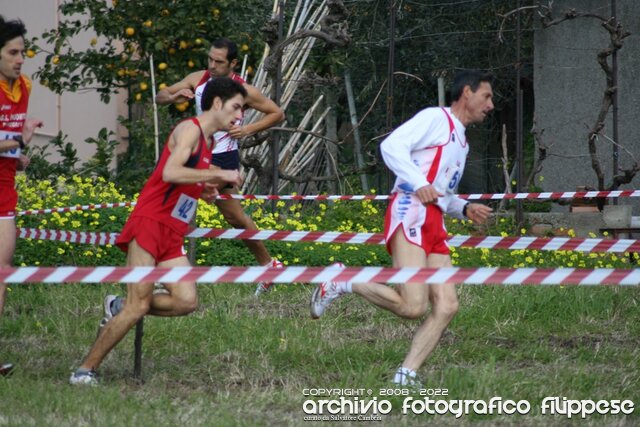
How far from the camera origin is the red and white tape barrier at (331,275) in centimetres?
531

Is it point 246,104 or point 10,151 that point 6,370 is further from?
point 246,104

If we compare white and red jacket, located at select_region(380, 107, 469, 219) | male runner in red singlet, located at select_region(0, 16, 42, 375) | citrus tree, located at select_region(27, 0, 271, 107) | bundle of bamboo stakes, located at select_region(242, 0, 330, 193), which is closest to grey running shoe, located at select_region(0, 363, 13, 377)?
male runner in red singlet, located at select_region(0, 16, 42, 375)

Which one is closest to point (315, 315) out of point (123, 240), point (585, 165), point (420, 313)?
point (420, 313)

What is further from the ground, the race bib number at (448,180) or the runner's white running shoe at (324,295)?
the race bib number at (448,180)

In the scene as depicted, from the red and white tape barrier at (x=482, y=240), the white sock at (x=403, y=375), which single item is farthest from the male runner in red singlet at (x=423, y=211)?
the red and white tape barrier at (x=482, y=240)

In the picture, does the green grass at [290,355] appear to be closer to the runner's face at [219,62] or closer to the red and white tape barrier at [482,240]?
the red and white tape barrier at [482,240]

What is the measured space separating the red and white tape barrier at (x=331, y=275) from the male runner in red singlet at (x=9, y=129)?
65.9 inches

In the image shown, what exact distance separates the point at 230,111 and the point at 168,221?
69 cm

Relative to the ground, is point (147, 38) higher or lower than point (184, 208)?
higher

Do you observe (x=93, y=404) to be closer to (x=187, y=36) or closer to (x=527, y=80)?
(x=187, y=36)

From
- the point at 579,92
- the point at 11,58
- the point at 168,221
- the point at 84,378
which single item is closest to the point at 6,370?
the point at 84,378

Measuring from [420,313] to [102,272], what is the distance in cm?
203

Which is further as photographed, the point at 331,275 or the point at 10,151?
the point at 10,151

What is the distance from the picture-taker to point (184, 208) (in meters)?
6.66
